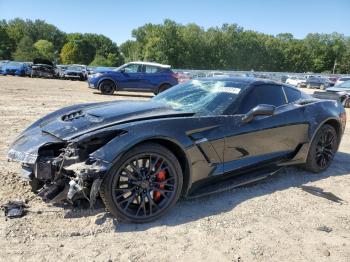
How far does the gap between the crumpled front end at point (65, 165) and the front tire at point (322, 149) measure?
3256mm

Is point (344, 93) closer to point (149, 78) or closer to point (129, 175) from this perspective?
point (149, 78)

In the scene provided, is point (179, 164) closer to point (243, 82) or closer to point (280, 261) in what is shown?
point (280, 261)

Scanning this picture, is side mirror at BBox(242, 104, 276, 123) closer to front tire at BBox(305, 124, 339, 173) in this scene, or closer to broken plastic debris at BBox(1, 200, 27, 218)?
front tire at BBox(305, 124, 339, 173)

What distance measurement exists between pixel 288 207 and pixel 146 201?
68.8 inches

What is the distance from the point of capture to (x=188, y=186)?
155 inches

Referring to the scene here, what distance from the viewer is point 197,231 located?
11.8 ft

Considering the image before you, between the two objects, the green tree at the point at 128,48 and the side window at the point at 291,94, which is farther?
the green tree at the point at 128,48

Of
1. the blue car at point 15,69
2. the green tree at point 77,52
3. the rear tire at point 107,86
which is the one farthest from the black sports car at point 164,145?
the green tree at point 77,52

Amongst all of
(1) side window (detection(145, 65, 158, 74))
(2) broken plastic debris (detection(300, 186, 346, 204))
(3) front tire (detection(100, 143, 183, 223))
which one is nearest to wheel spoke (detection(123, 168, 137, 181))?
(3) front tire (detection(100, 143, 183, 223))

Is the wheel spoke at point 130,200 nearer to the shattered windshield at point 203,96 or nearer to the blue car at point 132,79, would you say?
the shattered windshield at point 203,96

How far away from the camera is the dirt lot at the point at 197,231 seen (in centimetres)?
314

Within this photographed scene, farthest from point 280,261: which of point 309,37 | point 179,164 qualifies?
point 309,37

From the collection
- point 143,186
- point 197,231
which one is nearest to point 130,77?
point 143,186

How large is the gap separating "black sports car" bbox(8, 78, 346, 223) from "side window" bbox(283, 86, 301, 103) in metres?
0.09
